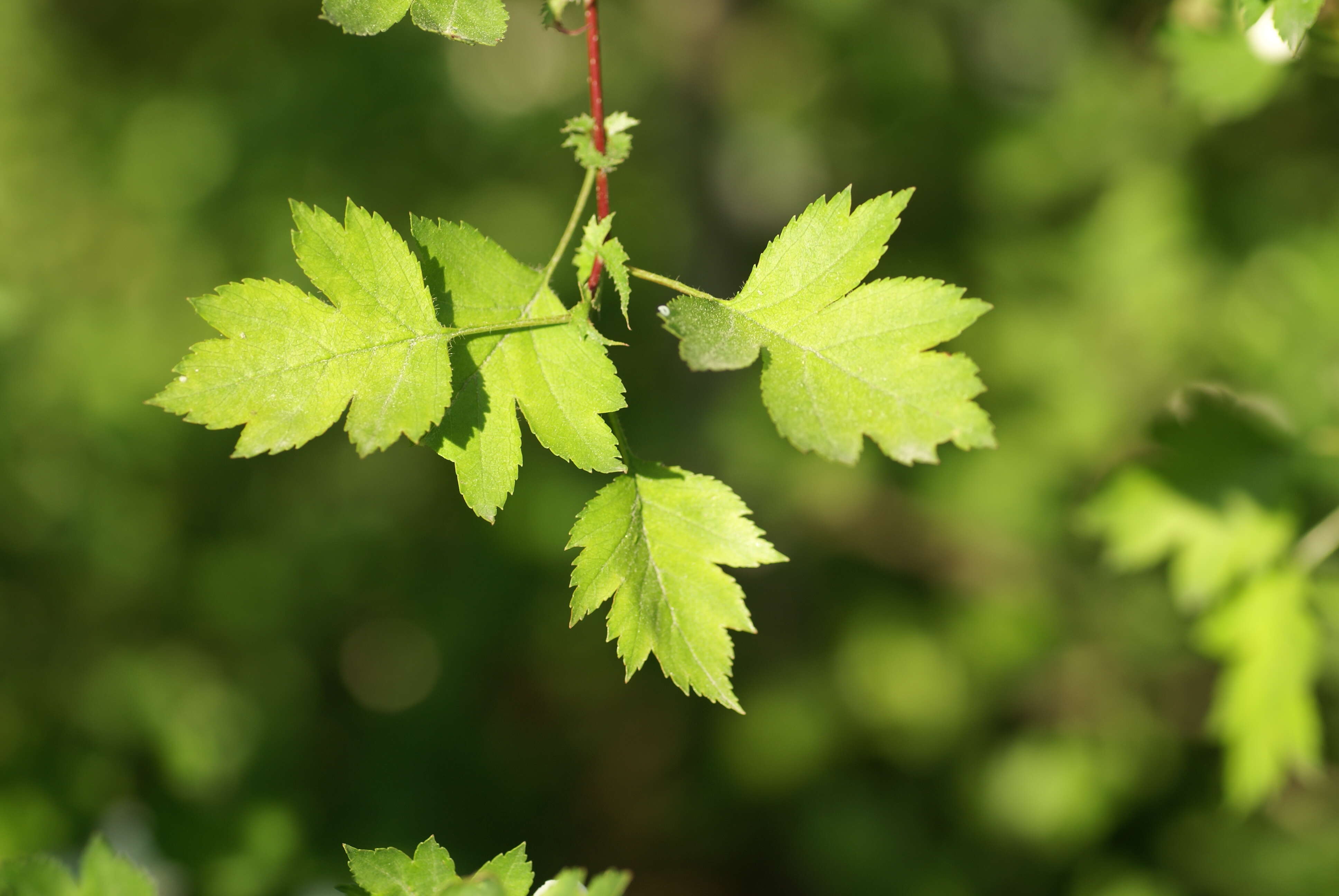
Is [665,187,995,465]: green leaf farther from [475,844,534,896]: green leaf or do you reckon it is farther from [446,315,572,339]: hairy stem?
[475,844,534,896]: green leaf

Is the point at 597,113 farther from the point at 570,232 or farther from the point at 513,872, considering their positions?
the point at 513,872

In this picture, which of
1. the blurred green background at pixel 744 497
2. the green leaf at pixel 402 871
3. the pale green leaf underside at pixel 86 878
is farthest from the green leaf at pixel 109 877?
the blurred green background at pixel 744 497

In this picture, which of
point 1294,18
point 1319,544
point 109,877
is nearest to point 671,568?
point 109,877

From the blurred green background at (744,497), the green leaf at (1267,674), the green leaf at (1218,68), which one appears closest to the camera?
the green leaf at (1218,68)

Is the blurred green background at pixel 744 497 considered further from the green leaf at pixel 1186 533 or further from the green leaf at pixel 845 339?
the green leaf at pixel 845 339

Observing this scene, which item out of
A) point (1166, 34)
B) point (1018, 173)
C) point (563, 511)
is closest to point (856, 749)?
point (563, 511)

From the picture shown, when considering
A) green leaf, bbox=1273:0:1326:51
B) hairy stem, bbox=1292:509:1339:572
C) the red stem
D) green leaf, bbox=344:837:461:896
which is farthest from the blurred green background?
the red stem

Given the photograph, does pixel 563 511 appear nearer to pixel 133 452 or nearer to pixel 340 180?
pixel 133 452
